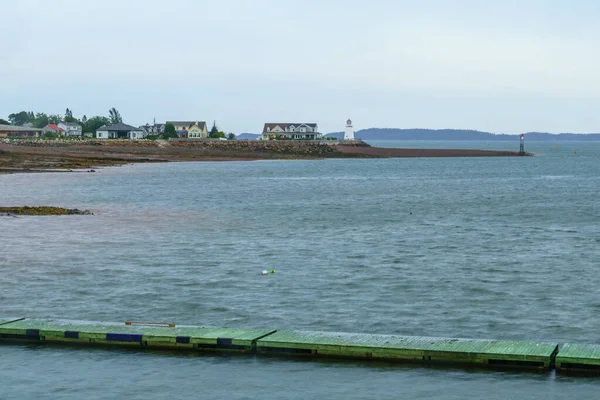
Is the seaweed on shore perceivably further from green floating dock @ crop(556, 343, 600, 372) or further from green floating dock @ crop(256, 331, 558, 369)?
green floating dock @ crop(556, 343, 600, 372)

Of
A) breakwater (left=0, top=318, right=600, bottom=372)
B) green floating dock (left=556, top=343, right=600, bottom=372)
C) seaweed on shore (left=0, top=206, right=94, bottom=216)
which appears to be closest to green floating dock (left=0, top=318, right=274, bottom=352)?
breakwater (left=0, top=318, right=600, bottom=372)

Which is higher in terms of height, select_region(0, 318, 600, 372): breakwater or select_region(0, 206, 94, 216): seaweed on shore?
select_region(0, 318, 600, 372): breakwater

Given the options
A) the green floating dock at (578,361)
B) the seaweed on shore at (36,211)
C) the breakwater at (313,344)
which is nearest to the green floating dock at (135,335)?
the breakwater at (313,344)

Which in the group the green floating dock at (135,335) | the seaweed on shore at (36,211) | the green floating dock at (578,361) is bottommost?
the seaweed on shore at (36,211)

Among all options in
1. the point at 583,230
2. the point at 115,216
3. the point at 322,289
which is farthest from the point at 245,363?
the point at 115,216

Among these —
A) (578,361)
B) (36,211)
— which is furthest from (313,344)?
(36,211)

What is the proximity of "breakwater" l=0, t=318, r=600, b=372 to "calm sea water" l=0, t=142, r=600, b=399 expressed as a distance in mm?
472

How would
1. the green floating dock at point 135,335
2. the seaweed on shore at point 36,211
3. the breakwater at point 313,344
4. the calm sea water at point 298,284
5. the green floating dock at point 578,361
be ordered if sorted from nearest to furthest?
the calm sea water at point 298,284 → the green floating dock at point 578,361 → the breakwater at point 313,344 → the green floating dock at point 135,335 → the seaweed on shore at point 36,211

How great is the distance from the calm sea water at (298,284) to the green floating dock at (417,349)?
0.43 meters

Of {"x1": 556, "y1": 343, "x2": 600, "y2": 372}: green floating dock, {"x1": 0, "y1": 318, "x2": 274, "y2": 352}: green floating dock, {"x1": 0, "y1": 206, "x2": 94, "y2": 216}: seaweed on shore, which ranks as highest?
{"x1": 556, "y1": 343, "x2": 600, "y2": 372}: green floating dock

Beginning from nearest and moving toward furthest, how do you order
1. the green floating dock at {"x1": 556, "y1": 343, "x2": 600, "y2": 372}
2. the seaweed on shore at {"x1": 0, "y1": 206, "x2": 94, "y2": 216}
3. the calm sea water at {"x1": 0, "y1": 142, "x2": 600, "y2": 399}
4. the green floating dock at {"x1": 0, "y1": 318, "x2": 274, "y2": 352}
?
the calm sea water at {"x1": 0, "y1": 142, "x2": 600, "y2": 399} < the green floating dock at {"x1": 556, "y1": 343, "x2": 600, "y2": 372} < the green floating dock at {"x1": 0, "y1": 318, "x2": 274, "y2": 352} < the seaweed on shore at {"x1": 0, "y1": 206, "x2": 94, "y2": 216}

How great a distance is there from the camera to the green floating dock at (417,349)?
69.2 ft

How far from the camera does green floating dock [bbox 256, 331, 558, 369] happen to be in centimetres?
2109

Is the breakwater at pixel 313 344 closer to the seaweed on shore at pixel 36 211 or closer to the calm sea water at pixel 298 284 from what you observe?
the calm sea water at pixel 298 284
